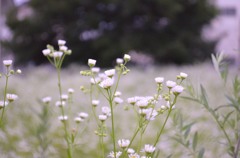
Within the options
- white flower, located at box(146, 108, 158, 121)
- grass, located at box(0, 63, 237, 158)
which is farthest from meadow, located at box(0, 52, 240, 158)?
white flower, located at box(146, 108, 158, 121)

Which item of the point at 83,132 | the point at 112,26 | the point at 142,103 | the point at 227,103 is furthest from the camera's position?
the point at 112,26

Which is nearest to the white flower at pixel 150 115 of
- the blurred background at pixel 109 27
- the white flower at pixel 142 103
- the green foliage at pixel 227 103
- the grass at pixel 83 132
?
the white flower at pixel 142 103

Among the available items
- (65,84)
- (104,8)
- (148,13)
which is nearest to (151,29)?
(148,13)

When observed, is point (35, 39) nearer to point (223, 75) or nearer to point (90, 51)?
point (90, 51)

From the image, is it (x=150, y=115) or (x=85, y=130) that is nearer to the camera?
(x=150, y=115)

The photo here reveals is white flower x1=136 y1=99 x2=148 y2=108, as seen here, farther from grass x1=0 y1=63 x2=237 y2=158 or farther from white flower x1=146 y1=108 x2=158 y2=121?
grass x1=0 y1=63 x2=237 y2=158

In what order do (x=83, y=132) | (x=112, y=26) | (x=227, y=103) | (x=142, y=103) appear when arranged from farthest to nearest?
1. (x=112, y=26)
2. (x=83, y=132)
3. (x=227, y=103)
4. (x=142, y=103)

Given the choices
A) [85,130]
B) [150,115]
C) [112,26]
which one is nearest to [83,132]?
[85,130]

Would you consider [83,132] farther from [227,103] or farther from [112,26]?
[112,26]

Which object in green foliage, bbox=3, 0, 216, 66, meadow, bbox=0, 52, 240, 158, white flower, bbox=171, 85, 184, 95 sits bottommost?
meadow, bbox=0, 52, 240, 158
